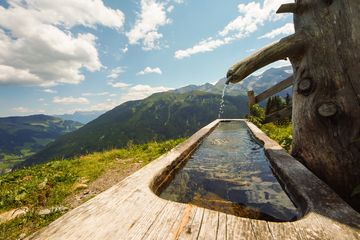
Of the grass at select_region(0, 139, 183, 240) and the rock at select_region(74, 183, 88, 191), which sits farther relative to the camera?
the rock at select_region(74, 183, 88, 191)

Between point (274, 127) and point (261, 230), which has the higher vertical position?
point (261, 230)

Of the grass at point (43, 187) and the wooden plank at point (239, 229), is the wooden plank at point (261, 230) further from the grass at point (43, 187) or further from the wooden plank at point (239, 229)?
the grass at point (43, 187)

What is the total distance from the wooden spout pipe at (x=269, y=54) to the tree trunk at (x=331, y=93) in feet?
0.46

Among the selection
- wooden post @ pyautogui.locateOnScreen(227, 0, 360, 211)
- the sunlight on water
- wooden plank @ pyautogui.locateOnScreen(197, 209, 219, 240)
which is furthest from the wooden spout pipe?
wooden plank @ pyautogui.locateOnScreen(197, 209, 219, 240)

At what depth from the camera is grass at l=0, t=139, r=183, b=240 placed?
402 centimetres

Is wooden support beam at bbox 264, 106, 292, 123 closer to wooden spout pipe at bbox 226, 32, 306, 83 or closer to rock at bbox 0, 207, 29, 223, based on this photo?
wooden spout pipe at bbox 226, 32, 306, 83

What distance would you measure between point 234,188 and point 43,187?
5042 millimetres

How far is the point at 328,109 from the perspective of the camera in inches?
108

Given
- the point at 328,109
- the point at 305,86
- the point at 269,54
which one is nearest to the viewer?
the point at 328,109

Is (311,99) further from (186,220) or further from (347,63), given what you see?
(186,220)

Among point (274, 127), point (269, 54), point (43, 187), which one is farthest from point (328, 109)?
point (274, 127)

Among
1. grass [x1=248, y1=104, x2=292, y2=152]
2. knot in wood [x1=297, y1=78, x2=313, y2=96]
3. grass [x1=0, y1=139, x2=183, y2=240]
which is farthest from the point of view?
grass [x1=248, y1=104, x2=292, y2=152]

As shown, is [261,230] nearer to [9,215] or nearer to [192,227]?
[192,227]

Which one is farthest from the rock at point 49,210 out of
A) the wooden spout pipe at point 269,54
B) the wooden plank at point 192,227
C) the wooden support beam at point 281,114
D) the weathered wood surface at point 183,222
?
the wooden support beam at point 281,114
